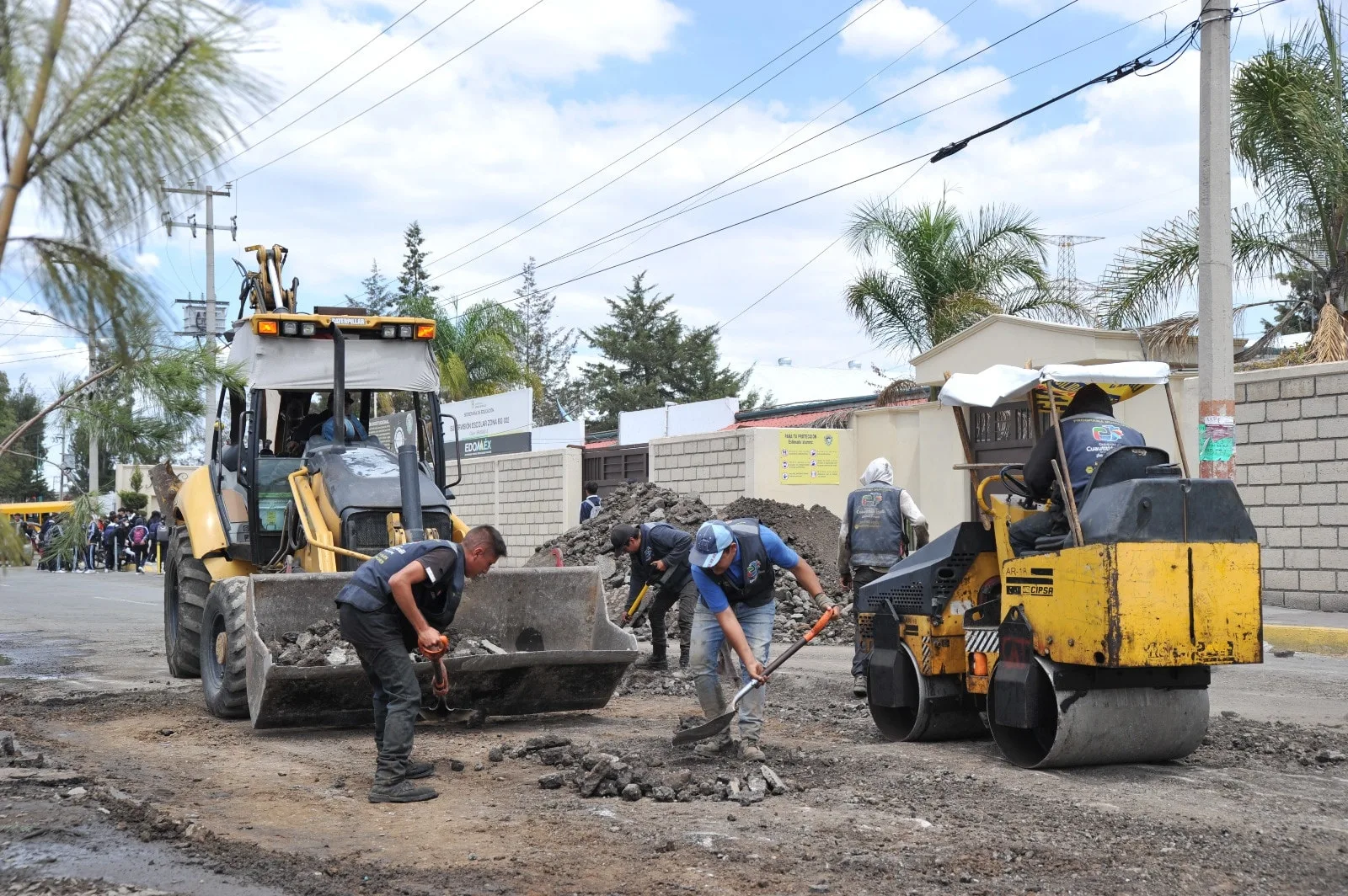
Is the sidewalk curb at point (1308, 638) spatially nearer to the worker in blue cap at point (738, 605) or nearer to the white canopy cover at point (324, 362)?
the worker in blue cap at point (738, 605)

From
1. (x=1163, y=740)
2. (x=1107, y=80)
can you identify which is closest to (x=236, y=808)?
(x=1163, y=740)

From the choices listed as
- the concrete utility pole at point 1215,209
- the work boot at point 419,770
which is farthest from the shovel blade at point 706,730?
the concrete utility pole at point 1215,209

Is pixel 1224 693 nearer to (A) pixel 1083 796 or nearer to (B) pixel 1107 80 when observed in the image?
(A) pixel 1083 796

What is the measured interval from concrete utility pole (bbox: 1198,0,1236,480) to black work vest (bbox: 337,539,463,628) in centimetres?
812

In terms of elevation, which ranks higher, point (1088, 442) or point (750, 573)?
point (1088, 442)

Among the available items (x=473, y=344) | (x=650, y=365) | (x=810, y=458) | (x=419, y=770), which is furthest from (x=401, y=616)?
(x=650, y=365)

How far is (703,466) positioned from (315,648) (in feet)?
47.7

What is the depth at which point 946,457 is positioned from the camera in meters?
19.9

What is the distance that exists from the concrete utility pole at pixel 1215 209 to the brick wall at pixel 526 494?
16.1m

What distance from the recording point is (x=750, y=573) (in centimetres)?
795

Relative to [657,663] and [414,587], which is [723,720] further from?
[657,663]

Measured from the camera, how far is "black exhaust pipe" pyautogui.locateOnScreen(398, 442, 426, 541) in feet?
30.1

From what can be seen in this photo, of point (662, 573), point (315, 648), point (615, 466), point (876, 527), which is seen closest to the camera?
point (315, 648)

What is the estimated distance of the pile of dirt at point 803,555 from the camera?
15.4 meters
